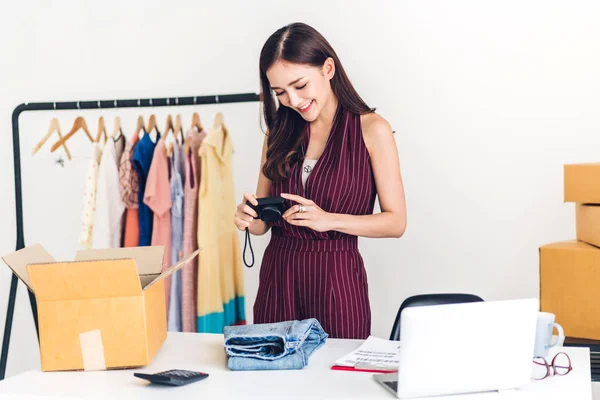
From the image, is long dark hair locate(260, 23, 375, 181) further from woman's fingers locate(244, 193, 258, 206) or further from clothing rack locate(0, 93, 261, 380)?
clothing rack locate(0, 93, 261, 380)

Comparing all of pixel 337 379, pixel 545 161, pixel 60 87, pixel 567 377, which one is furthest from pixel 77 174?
pixel 567 377

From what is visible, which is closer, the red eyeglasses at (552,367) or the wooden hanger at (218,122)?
the red eyeglasses at (552,367)

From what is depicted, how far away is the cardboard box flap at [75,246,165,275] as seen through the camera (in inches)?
76.8

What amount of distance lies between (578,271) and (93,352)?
59.6 inches

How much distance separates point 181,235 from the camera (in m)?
3.12

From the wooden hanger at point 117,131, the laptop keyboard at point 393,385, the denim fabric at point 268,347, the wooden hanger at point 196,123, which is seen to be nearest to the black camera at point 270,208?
the denim fabric at point 268,347

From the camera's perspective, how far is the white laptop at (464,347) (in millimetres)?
1371

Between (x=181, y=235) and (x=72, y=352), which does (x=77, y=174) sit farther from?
(x=72, y=352)

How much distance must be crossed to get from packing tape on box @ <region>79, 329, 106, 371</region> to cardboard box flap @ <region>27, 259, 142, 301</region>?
9cm

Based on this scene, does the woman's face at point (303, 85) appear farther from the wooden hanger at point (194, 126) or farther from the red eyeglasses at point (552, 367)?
the red eyeglasses at point (552, 367)

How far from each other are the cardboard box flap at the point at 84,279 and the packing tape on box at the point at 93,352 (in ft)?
0.30

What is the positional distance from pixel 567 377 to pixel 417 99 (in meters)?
1.94

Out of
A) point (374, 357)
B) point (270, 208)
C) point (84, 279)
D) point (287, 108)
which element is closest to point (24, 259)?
point (84, 279)

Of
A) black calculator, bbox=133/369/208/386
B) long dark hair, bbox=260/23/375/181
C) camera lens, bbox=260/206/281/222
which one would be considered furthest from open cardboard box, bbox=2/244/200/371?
long dark hair, bbox=260/23/375/181
